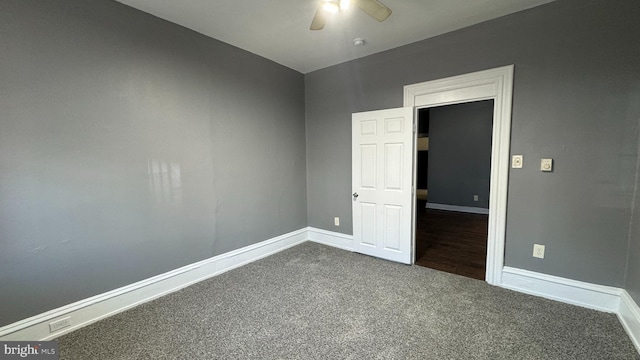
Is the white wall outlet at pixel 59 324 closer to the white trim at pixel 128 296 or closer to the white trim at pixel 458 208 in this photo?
the white trim at pixel 128 296

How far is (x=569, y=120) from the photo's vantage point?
7.41 feet

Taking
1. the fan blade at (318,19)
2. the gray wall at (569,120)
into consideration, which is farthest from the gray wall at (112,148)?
the gray wall at (569,120)

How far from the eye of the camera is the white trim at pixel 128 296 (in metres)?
1.87

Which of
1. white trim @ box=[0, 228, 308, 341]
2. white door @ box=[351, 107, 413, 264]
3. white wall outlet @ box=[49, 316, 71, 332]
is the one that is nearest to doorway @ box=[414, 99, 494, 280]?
white door @ box=[351, 107, 413, 264]

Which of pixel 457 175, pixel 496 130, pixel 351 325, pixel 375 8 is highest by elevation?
pixel 375 8

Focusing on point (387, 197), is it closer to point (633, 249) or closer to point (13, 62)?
point (633, 249)

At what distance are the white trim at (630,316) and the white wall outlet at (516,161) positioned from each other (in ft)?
4.15

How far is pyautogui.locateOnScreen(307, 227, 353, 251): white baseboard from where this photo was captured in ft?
12.5

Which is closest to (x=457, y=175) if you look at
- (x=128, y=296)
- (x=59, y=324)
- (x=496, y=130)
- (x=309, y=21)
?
(x=496, y=130)

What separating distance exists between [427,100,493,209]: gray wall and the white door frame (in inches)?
135

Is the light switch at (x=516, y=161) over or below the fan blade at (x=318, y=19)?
below

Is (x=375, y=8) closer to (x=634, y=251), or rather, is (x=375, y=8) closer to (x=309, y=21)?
(x=309, y=21)

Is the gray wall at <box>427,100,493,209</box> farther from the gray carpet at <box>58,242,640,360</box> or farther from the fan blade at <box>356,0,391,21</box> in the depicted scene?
the fan blade at <box>356,0,391,21</box>

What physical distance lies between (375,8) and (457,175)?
5.28 m
